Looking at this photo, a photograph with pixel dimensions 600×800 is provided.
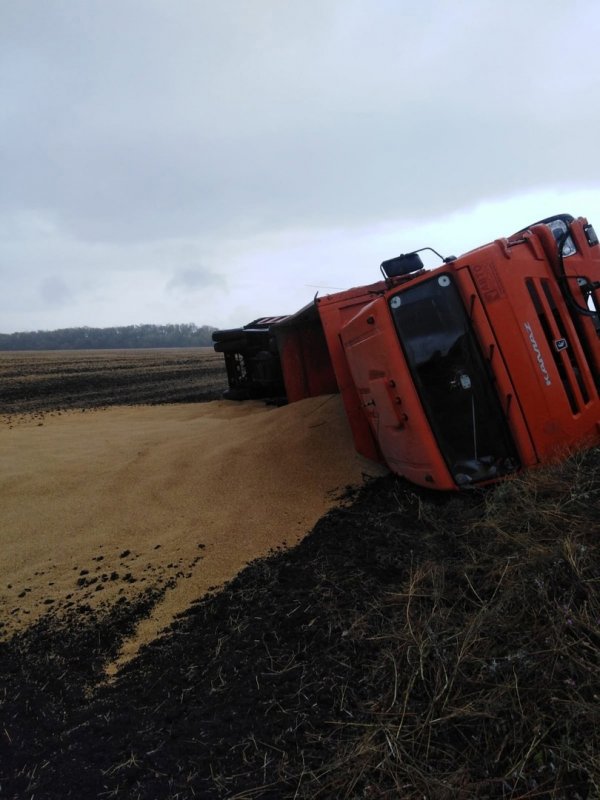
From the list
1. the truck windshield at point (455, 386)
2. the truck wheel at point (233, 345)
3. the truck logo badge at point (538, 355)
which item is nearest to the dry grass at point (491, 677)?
the truck windshield at point (455, 386)

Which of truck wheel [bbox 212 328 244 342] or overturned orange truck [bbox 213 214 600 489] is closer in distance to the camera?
overturned orange truck [bbox 213 214 600 489]

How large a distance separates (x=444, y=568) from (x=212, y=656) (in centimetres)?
128

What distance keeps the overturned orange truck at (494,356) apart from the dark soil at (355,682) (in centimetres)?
45

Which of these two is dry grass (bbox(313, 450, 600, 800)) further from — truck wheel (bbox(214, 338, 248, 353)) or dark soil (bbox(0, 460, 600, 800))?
truck wheel (bbox(214, 338, 248, 353))

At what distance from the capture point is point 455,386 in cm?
395

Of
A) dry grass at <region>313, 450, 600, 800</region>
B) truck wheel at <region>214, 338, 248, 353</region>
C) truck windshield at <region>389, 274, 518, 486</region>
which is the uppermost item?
truck wheel at <region>214, 338, 248, 353</region>

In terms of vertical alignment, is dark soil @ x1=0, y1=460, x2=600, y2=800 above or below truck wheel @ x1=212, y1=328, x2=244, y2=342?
below

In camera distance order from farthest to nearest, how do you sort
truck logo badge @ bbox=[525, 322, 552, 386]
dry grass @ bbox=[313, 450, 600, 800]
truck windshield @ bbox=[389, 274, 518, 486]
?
1. truck windshield @ bbox=[389, 274, 518, 486]
2. truck logo badge @ bbox=[525, 322, 552, 386]
3. dry grass @ bbox=[313, 450, 600, 800]

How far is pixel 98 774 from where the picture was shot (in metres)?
2.19

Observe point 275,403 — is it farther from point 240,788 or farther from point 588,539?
point 240,788

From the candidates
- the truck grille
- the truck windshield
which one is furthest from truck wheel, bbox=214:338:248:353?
the truck grille

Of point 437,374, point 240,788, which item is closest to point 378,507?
point 437,374

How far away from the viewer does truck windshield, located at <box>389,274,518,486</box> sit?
3.93 meters

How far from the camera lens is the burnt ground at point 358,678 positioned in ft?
6.32
